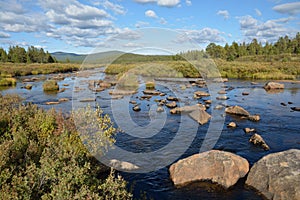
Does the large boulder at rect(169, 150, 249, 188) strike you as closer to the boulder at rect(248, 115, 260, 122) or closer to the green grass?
the boulder at rect(248, 115, 260, 122)

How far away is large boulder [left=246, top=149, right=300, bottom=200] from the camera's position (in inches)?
387

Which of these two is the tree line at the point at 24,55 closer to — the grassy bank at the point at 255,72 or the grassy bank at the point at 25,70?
the grassy bank at the point at 25,70

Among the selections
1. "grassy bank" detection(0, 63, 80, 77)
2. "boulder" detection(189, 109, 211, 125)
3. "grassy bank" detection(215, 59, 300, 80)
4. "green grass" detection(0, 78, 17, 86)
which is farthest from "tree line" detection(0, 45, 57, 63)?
"boulder" detection(189, 109, 211, 125)

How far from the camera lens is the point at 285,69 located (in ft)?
198

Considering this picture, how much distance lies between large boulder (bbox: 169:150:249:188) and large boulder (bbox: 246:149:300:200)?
24.6 inches

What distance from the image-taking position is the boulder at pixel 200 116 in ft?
67.8

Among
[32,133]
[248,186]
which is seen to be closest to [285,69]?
[248,186]

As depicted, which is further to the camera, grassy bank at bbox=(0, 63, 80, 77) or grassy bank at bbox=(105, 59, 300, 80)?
grassy bank at bbox=(0, 63, 80, 77)

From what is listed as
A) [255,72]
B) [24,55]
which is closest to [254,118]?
[255,72]

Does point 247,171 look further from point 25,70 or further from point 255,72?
point 25,70

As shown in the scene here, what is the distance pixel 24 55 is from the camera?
4114 inches

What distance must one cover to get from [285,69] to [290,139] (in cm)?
5004

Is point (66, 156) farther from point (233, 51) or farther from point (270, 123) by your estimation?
point (233, 51)

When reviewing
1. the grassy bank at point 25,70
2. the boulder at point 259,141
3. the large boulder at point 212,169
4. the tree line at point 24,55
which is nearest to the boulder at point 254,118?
the boulder at point 259,141
